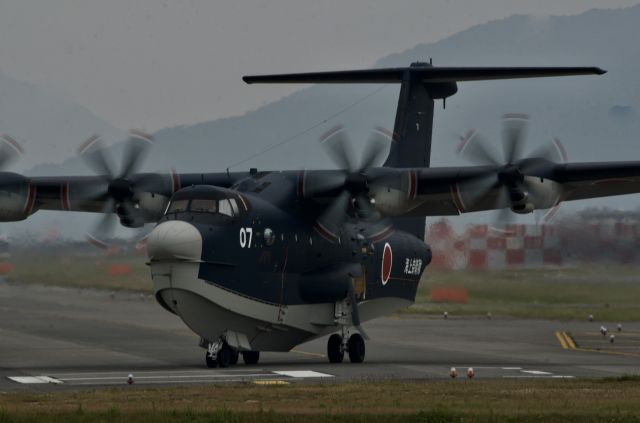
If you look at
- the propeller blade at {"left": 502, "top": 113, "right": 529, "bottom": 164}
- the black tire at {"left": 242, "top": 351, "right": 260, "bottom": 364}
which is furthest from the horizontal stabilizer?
the black tire at {"left": 242, "top": 351, "right": 260, "bottom": 364}

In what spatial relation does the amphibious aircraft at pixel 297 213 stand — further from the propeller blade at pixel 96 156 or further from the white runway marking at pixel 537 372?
the white runway marking at pixel 537 372

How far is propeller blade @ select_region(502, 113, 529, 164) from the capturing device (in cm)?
2875

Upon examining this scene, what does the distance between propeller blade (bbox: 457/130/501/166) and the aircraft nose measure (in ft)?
22.6

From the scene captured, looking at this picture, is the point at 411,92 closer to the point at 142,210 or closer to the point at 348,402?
the point at 142,210

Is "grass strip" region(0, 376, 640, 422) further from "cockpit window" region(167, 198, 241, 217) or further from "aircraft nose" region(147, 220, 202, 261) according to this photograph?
"cockpit window" region(167, 198, 241, 217)

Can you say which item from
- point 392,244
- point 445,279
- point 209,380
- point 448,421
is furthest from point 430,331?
point 448,421

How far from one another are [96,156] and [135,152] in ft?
3.36

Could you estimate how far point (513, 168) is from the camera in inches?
1125

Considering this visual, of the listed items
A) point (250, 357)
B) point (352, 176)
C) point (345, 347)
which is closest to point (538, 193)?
point (352, 176)

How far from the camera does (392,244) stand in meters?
33.1

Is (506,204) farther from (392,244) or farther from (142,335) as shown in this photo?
(142,335)

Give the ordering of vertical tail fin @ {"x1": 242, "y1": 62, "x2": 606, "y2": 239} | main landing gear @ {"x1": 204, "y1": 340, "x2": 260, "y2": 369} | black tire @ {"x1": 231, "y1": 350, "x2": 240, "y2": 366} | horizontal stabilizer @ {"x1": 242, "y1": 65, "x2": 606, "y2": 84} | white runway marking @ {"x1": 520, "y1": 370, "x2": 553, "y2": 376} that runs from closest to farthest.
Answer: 1. white runway marking @ {"x1": 520, "y1": 370, "x2": 553, "y2": 376}
2. main landing gear @ {"x1": 204, "y1": 340, "x2": 260, "y2": 369}
3. black tire @ {"x1": 231, "y1": 350, "x2": 240, "y2": 366}
4. horizontal stabilizer @ {"x1": 242, "y1": 65, "x2": 606, "y2": 84}
5. vertical tail fin @ {"x1": 242, "y1": 62, "x2": 606, "y2": 239}

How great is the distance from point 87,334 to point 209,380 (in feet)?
55.4

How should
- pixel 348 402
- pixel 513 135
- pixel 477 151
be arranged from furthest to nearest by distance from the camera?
pixel 477 151 < pixel 513 135 < pixel 348 402
